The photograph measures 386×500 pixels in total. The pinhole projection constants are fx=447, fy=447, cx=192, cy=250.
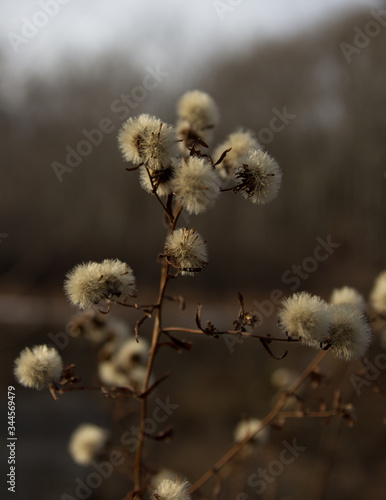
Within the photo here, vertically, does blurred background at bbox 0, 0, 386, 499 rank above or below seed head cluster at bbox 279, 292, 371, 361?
above

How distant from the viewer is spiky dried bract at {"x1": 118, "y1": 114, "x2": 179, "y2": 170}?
28.5 inches

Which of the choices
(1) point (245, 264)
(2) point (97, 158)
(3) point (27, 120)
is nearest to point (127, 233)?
(2) point (97, 158)

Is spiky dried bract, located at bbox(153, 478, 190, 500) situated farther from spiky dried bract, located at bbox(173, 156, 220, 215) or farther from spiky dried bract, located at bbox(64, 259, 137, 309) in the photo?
spiky dried bract, located at bbox(173, 156, 220, 215)

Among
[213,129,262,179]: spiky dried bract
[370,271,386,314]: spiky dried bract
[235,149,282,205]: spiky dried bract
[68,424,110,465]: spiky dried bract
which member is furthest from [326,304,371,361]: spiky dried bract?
[68,424,110,465]: spiky dried bract

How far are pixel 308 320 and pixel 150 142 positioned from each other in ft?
1.25

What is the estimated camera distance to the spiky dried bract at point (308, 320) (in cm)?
70

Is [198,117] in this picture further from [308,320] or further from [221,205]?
[221,205]

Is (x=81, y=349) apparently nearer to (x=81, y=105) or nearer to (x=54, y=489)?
(x=54, y=489)

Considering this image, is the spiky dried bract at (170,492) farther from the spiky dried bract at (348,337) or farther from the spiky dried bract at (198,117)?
the spiky dried bract at (198,117)

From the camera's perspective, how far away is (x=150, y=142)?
2.38ft

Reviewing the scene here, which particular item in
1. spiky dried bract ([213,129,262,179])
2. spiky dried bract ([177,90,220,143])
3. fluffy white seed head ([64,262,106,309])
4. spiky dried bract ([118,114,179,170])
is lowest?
fluffy white seed head ([64,262,106,309])

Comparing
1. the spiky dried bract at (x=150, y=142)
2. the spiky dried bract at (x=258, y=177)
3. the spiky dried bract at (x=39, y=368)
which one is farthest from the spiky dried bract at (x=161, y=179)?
the spiky dried bract at (x=39, y=368)

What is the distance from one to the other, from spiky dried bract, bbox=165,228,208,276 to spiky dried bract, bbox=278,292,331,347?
0.55 ft

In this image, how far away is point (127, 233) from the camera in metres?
8.95
